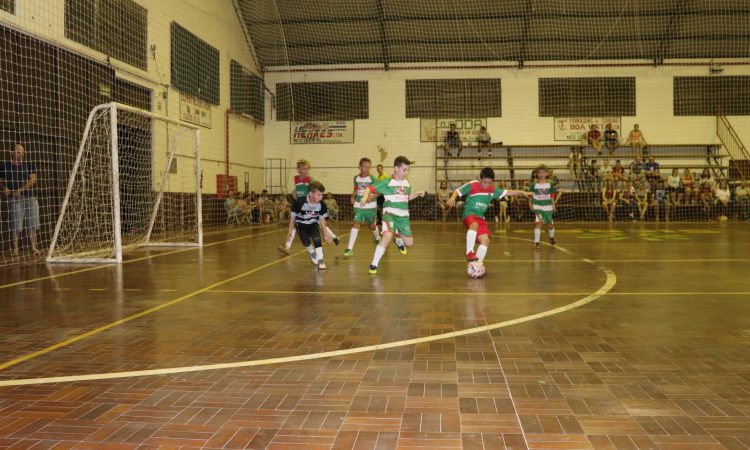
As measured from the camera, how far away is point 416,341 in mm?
5066

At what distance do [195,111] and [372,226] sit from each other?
12237 millimetres

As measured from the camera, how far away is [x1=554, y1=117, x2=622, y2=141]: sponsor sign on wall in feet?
94.0

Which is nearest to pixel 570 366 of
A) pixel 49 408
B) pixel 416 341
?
pixel 416 341

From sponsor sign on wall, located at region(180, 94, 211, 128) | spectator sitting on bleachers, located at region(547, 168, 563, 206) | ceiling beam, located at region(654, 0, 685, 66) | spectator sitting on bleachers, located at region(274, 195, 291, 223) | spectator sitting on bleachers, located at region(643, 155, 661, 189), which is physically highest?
ceiling beam, located at region(654, 0, 685, 66)

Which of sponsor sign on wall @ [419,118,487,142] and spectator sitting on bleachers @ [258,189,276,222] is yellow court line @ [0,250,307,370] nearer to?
spectator sitting on bleachers @ [258,189,276,222]

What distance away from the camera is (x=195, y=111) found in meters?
22.4

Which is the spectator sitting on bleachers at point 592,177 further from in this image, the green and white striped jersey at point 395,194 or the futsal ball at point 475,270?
the futsal ball at point 475,270

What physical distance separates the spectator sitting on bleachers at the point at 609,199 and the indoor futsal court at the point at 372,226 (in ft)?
0.29

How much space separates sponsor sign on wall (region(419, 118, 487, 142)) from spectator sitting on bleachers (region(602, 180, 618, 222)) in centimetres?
646

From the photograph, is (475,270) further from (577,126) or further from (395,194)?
(577,126)

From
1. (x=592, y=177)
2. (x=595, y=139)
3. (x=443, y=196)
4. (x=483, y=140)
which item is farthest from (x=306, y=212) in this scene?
(x=595, y=139)

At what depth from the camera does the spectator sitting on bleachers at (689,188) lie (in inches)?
1026

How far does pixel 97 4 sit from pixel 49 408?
1533 centimetres

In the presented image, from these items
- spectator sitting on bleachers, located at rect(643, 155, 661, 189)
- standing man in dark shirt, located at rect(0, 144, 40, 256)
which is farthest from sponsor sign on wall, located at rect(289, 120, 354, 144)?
standing man in dark shirt, located at rect(0, 144, 40, 256)
